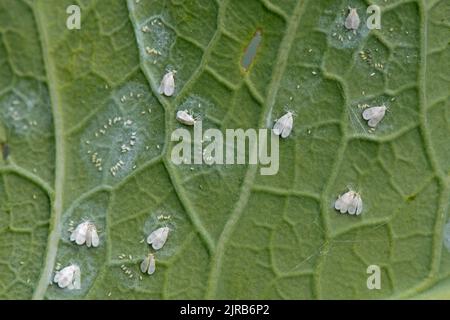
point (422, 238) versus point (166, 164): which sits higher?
point (166, 164)

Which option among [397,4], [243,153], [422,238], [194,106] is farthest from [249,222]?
[397,4]

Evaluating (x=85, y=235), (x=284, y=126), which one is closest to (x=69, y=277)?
(x=85, y=235)

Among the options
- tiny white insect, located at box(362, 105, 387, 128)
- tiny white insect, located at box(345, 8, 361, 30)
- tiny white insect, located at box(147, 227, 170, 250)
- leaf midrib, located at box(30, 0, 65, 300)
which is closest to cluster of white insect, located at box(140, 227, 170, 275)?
tiny white insect, located at box(147, 227, 170, 250)

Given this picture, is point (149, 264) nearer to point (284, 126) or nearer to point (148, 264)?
point (148, 264)
